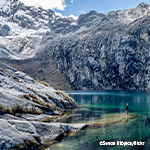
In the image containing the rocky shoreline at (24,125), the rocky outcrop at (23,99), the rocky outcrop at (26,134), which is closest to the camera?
the rocky outcrop at (26,134)

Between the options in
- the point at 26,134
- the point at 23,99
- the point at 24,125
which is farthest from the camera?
the point at 23,99

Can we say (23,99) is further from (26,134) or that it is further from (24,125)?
(26,134)

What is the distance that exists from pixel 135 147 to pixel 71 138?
6490 mm

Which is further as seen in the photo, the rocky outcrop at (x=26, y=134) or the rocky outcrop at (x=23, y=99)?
the rocky outcrop at (x=23, y=99)

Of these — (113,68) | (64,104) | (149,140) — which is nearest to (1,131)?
(149,140)

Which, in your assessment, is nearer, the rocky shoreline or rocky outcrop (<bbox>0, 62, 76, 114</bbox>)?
the rocky shoreline

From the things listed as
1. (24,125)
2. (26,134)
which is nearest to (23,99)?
(24,125)

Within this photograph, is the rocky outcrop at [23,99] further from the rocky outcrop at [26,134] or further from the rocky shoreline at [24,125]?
the rocky outcrop at [26,134]

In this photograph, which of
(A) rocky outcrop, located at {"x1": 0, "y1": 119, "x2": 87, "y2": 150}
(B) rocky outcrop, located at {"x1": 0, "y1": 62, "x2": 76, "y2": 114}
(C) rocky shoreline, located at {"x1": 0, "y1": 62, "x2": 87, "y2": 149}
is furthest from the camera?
(B) rocky outcrop, located at {"x1": 0, "y1": 62, "x2": 76, "y2": 114}

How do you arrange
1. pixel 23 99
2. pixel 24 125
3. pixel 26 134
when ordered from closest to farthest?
pixel 26 134 → pixel 24 125 → pixel 23 99

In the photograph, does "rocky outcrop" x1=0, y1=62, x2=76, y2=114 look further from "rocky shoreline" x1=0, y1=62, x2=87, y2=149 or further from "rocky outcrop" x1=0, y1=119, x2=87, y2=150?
"rocky outcrop" x1=0, y1=119, x2=87, y2=150

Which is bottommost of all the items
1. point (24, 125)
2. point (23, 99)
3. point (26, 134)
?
point (26, 134)

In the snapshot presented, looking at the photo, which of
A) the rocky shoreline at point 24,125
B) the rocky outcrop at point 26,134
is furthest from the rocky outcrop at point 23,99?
the rocky outcrop at point 26,134

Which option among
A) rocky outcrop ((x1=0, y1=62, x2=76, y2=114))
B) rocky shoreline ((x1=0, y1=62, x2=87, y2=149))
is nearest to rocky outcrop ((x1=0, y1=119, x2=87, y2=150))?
rocky shoreline ((x1=0, y1=62, x2=87, y2=149))
